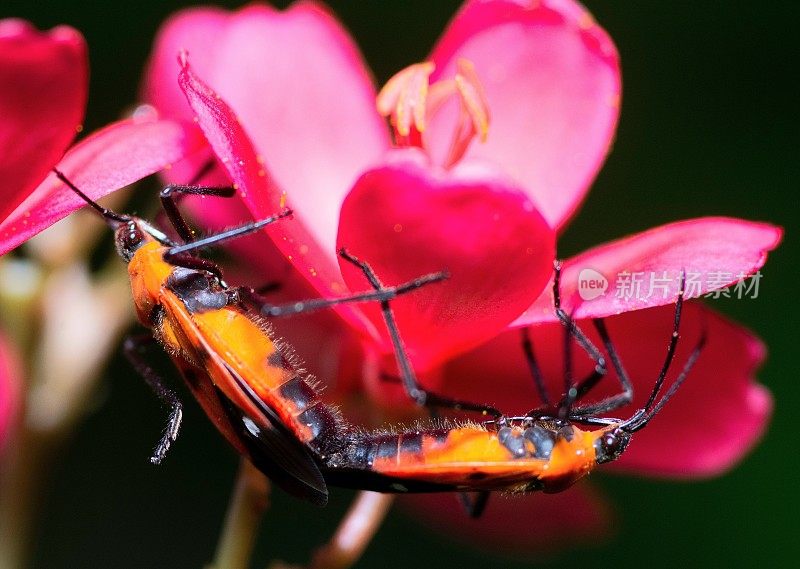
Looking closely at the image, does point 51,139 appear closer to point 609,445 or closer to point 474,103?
point 474,103

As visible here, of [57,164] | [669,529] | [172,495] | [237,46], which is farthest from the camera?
[172,495]

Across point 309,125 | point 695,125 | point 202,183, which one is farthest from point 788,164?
point 202,183

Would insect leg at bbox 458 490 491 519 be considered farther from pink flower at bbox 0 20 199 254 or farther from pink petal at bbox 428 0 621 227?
pink flower at bbox 0 20 199 254

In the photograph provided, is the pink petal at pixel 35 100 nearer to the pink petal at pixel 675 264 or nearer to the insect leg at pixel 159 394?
the insect leg at pixel 159 394

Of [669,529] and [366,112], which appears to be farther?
[669,529]

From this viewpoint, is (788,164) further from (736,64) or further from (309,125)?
(309,125)

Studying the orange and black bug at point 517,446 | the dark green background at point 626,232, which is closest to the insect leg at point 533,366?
the orange and black bug at point 517,446
